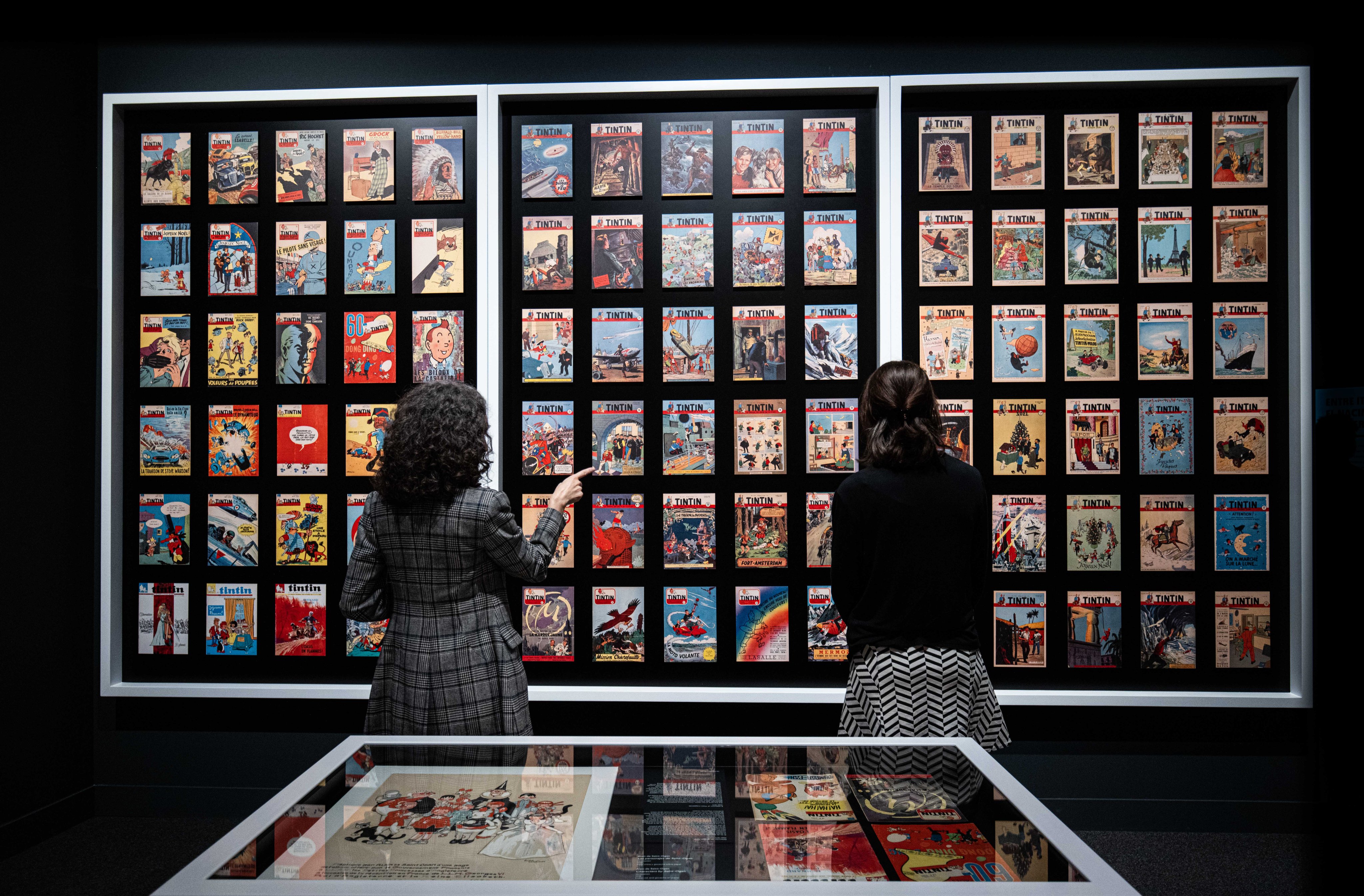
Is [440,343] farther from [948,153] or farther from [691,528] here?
[948,153]

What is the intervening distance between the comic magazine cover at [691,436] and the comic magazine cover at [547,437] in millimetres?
393

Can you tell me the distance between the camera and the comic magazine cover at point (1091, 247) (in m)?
2.87

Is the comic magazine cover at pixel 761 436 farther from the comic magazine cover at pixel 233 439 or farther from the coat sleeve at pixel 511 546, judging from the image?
the comic magazine cover at pixel 233 439

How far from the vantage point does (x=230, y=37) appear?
2.99m

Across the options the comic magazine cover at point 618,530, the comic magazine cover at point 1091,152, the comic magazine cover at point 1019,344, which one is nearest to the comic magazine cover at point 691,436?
the comic magazine cover at point 618,530

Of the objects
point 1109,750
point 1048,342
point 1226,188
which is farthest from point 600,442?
point 1226,188

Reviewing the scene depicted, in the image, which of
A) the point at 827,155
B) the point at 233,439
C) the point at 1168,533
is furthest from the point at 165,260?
the point at 1168,533

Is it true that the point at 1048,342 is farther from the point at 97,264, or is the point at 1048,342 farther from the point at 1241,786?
the point at 97,264

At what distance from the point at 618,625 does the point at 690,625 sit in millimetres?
285

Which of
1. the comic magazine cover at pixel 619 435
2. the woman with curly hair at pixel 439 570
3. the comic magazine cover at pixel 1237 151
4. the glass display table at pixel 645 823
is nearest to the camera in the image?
the glass display table at pixel 645 823

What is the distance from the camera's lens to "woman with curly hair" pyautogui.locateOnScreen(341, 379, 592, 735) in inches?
72.9

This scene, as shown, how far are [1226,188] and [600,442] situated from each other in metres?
2.59

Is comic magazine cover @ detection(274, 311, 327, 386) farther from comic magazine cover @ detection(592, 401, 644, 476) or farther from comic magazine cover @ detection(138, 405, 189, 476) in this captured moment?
comic magazine cover @ detection(592, 401, 644, 476)

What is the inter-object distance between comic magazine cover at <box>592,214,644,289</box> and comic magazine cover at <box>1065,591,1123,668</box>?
2.12m
